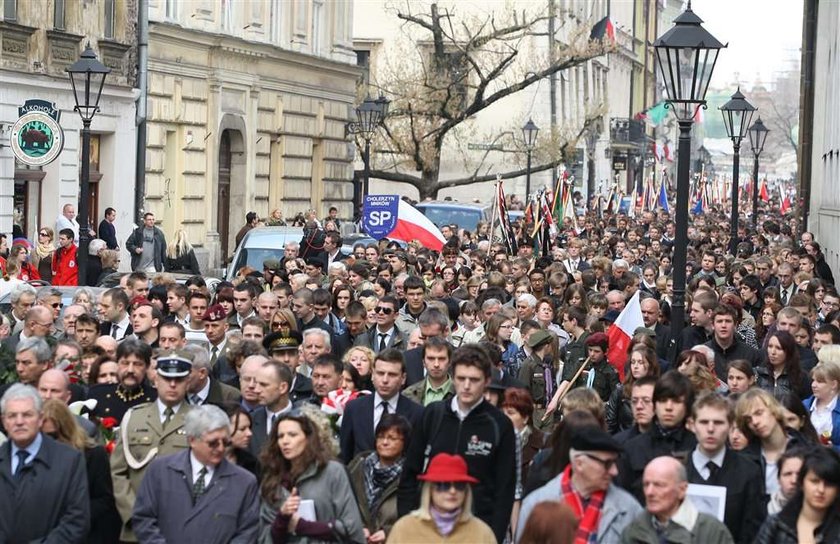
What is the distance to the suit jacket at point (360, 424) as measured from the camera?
10492 mm

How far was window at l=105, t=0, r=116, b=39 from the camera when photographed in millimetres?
34562

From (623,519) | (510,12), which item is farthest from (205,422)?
(510,12)

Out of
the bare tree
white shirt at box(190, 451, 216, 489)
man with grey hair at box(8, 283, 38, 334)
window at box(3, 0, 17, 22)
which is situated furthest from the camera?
the bare tree

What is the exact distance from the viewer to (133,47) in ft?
117

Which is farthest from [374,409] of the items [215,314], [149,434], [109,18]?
[109,18]

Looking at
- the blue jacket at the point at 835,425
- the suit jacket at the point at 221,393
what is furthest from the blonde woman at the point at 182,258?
the blue jacket at the point at 835,425

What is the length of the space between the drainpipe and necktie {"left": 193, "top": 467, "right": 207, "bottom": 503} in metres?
27.0

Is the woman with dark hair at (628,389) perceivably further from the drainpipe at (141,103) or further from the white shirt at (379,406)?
the drainpipe at (141,103)

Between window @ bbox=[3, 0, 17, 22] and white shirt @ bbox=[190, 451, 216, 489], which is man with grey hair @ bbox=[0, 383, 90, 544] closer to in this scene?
white shirt @ bbox=[190, 451, 216, 489]

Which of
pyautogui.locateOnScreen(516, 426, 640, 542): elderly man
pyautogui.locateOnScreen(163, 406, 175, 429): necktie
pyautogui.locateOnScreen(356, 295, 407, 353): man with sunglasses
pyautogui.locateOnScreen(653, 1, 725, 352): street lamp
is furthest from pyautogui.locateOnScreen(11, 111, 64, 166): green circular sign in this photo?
pyautogui.locateOnScreen(516, 426, 640, 542): elderly man

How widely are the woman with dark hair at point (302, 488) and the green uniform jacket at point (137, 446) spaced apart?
0.79m

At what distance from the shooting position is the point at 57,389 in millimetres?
10031

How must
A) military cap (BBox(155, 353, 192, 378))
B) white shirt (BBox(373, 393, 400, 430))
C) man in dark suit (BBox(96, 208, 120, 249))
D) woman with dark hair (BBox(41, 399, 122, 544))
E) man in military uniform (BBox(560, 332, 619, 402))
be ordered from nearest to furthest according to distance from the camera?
woman with dark hair (BBox(41, 399, 122, 544)), military cap (BBox(155, 353, 192, 378)), white shirt (BBox(373, 393, 400, 430)), man in military uniform (BBox(560, 332, 619, 402)), man in dark suit (BBox(96, 208, 120, 249))

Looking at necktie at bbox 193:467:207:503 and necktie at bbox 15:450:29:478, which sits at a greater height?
necktie at bbox 15:450:29:478
